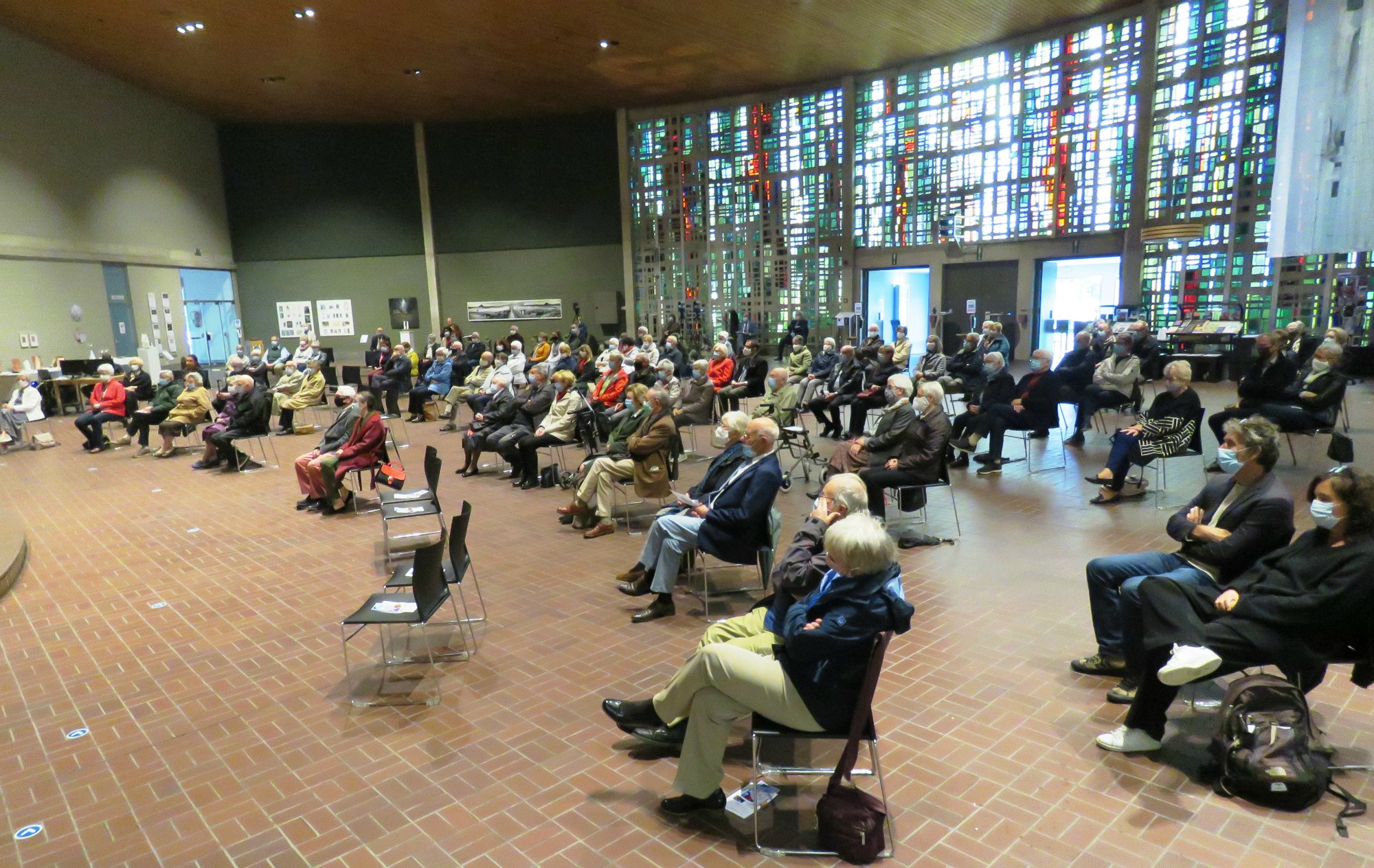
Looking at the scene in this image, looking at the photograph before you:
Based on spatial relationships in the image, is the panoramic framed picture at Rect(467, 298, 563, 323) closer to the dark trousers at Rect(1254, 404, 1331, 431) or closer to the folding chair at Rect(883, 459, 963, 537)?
the folding chair at Rect(883, 459, 963, 537)

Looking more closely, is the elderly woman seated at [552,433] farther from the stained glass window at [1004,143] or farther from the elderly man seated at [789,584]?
the stained glass window at [1004,143]

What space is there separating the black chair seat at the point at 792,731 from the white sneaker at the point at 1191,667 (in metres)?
1.15

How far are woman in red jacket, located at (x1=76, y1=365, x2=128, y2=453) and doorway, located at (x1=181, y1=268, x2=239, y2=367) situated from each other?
11.0m

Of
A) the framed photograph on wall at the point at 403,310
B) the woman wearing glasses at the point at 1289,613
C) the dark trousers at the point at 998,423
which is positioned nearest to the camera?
the woman wearing glasses at the point at 1289,613

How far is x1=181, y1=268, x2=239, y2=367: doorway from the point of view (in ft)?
71.2

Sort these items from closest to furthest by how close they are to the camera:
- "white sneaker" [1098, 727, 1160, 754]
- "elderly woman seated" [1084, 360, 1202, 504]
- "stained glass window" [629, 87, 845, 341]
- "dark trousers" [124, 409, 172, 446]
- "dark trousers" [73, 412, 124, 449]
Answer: "white sneaker" [1098, 727, 1160, 754] → "elderly woman seated" [1084, 360, 1202, 504] → "dark trousers" [124, 409, 172, 446] → "dark trousers" [73, 412, 124, 449] → "stained glass window" [629, 87, 845, 341]

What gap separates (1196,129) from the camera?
50.4 feet

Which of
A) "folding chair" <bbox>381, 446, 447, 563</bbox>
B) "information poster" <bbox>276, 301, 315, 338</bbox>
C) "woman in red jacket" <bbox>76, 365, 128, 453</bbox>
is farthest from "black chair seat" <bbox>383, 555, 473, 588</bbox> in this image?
"information poster" <bbox>276, 301, 315, 338</bbox>

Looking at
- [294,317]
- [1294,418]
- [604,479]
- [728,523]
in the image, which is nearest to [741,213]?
[294,317]

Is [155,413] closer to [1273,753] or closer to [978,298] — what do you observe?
[1273,753]

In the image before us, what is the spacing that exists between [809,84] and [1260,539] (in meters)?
20.4

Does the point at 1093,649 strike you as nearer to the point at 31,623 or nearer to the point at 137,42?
the point at 31,623

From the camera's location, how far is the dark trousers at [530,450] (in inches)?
332

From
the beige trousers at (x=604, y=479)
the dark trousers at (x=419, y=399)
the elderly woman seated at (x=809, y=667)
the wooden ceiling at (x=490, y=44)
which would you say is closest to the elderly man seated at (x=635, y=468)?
the beige trousers at (x=604, y=479)
